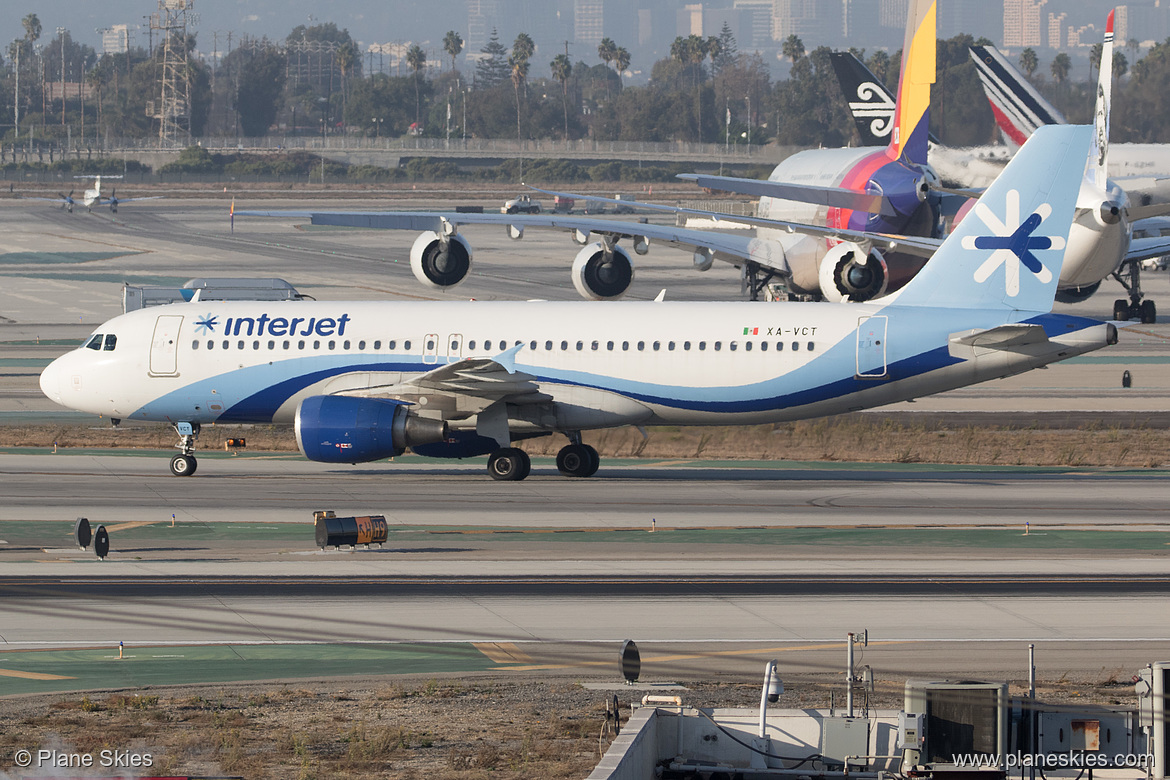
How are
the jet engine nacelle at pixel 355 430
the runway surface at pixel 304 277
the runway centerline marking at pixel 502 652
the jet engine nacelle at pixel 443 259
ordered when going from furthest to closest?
the runway surface at pixel 304 277 < the jet engine nacelle at pixel 443 259 < the jet engine nacelle at pixel 355 430 < the runway centerline marking at pixel 502 652

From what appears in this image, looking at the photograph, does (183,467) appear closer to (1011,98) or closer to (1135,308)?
(1135,308)

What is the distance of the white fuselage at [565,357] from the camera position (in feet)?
113

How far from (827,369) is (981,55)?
193ft

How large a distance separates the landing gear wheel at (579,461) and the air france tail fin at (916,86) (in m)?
25.1

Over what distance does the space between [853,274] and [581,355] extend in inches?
777

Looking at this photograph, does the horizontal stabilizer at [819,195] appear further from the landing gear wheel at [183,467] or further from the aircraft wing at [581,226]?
the landing gear wheel at [183,467]

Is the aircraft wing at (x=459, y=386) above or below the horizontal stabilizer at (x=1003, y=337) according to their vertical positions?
below

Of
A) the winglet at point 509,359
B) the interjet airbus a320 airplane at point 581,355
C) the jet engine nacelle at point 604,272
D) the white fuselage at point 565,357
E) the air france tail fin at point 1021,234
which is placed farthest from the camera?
the jet engine nacelle at point 604,272

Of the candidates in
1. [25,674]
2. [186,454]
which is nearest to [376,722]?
[25,674]

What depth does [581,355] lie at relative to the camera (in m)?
35.9

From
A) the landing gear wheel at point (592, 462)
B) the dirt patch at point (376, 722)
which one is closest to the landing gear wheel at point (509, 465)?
the landing gear wheel at point (592, 462)

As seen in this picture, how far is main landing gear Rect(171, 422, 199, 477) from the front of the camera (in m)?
37.1

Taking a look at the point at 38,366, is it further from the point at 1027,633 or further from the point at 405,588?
the point at 1027,633

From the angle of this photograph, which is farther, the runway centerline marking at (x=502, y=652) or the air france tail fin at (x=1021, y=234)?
the air france tail fin at (x=1021, y=234)
